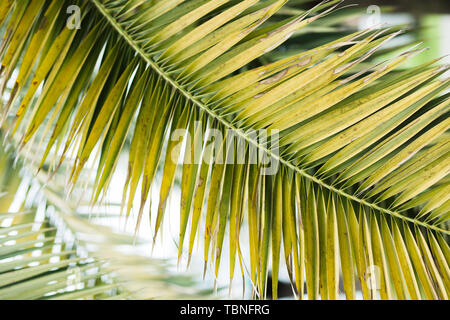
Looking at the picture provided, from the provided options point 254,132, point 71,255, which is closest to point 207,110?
point 254,132

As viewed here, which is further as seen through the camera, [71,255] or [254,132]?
[71,255]

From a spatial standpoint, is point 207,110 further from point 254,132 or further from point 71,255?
point 71,255

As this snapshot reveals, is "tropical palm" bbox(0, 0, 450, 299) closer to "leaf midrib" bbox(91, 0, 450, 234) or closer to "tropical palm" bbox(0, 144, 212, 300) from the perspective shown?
"leaf midrib" bbox(91, 0, 450, 234)

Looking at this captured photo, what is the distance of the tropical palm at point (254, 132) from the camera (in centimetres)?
55

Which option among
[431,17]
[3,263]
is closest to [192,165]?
[3,263]

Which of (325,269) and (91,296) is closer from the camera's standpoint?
(325,269)

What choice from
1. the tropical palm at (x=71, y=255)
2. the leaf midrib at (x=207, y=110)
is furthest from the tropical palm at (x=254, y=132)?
Answer: the tropical palm at (x=71, y=255)

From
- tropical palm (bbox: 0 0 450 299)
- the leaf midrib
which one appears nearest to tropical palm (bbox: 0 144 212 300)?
tropical palm (bbox: 0 0 450 299)

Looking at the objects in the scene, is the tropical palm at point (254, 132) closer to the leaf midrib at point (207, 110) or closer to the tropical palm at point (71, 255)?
the leaf midrib at point (207, 110)

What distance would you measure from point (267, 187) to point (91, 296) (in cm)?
53

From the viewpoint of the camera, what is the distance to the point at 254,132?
0.59 metres

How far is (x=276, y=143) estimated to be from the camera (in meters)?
0.59
